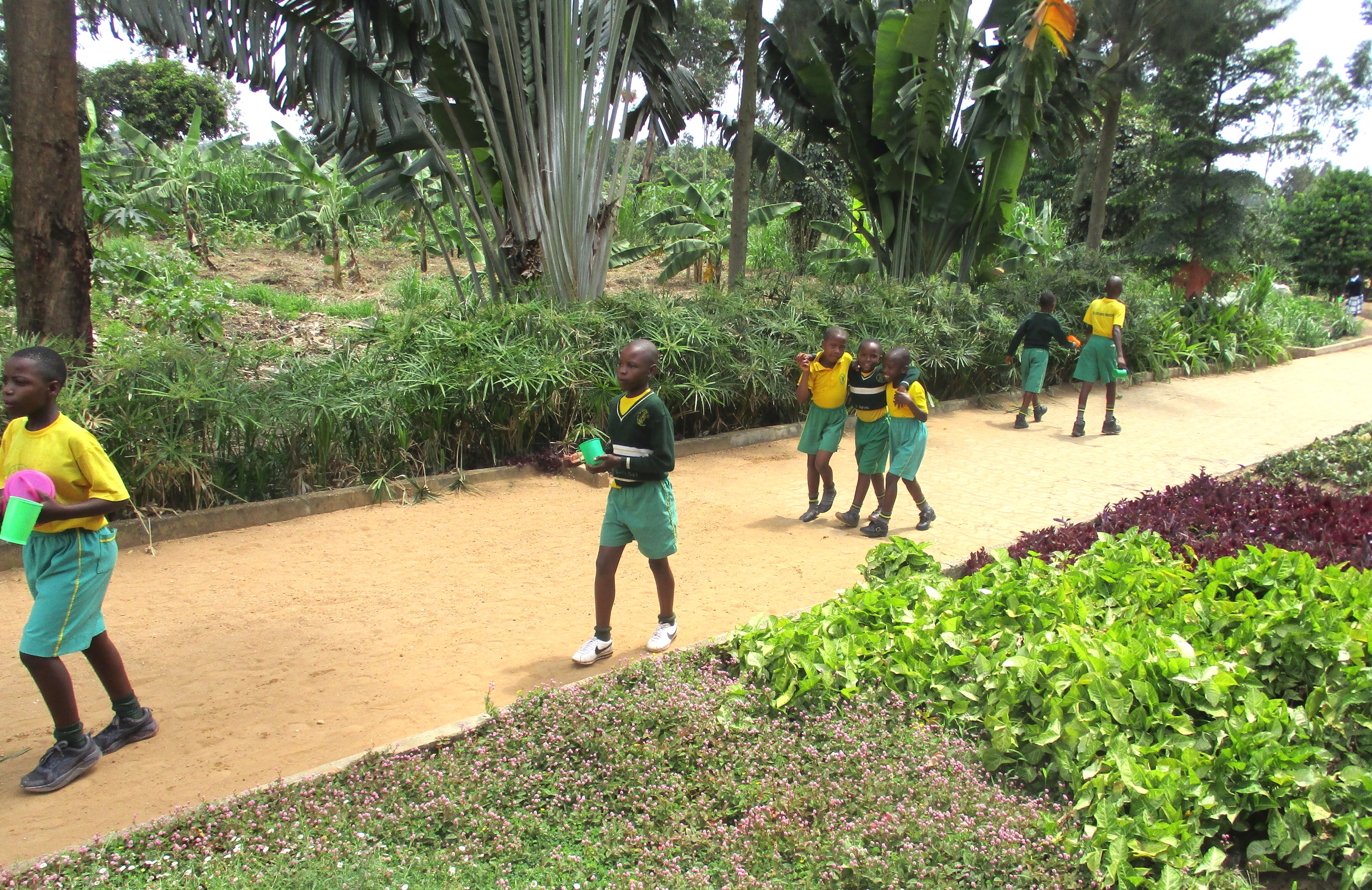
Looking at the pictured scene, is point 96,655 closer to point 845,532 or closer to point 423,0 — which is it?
point 845,532

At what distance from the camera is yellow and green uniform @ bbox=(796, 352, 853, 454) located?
6988 millimetres

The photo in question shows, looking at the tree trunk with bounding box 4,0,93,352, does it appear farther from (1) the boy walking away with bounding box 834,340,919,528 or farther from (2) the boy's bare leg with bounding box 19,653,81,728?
(1) the boy walking away with bounding box 834,340,919,528

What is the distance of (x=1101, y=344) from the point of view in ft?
34.5

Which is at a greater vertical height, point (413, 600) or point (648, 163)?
point (648, 163)

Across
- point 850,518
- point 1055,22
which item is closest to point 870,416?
point 850,518

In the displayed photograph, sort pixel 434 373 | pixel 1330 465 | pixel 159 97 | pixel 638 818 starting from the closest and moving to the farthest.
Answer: pixel 638 818, pixel 1330 465, pixel 434 373, pixel 159 97

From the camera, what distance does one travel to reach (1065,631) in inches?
143

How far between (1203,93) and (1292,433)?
27.6 feet

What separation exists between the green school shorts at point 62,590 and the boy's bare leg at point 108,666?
0.12 meters

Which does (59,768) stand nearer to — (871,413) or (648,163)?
(871,413)

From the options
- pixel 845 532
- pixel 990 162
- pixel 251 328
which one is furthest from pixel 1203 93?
pixel 251 328

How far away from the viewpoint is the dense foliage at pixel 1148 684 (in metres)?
2.93

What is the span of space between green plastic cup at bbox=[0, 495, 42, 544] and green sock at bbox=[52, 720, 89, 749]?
817mm

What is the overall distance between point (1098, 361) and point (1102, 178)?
22.0 ft
